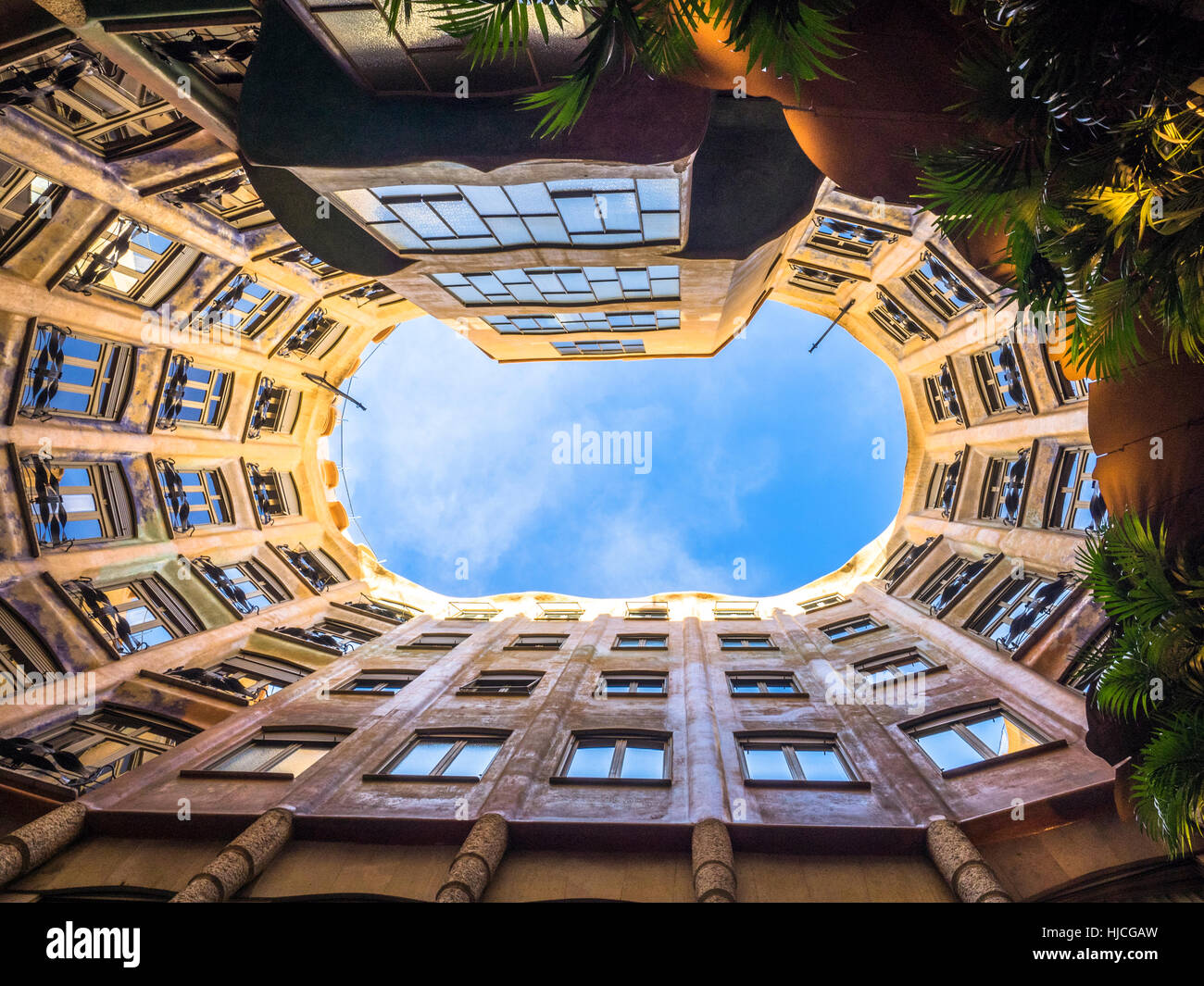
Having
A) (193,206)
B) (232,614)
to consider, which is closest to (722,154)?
(193,206)

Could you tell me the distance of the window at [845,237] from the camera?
66.6 ft

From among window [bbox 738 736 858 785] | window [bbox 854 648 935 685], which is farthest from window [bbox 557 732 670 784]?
window [bbox 854 648 935 685]

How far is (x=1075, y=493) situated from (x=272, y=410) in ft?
102

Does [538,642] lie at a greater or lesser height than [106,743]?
greater

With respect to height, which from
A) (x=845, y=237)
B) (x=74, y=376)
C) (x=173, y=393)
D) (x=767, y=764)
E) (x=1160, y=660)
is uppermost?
(x=845, y=237)

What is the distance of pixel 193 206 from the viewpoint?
16453mm

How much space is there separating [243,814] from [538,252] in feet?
42.6

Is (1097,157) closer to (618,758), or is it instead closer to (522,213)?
(522,213)

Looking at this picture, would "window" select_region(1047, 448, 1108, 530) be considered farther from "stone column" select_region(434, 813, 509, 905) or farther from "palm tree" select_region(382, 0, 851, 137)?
"palm tree" select_region(382, 0, 851, 137)

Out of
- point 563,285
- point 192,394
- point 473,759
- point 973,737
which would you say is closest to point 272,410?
point 192,394

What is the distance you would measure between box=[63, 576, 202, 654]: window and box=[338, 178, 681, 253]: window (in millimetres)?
13471

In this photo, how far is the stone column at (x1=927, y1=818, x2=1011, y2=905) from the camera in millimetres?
7969

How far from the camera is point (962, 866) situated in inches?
336

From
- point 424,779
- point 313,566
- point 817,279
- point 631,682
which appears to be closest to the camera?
point 424,779
